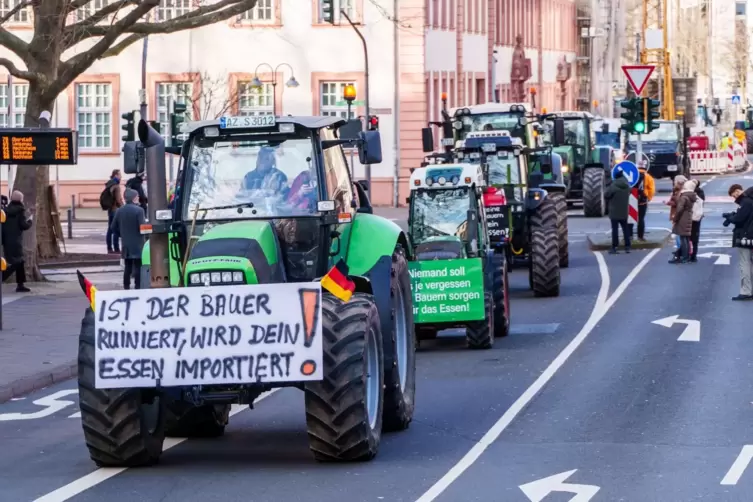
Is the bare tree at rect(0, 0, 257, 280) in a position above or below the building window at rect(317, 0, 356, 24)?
below

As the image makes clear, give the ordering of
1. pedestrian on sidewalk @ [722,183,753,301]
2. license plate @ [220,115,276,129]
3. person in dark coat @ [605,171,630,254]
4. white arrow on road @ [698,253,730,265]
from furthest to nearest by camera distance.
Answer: person in dark coat @ [605,171,630,254]
white arrow on road @ [698,253,730,265]
pedestrian on sidewalk @ [722,183,753,301]
license plate @ [220,115,276,129]

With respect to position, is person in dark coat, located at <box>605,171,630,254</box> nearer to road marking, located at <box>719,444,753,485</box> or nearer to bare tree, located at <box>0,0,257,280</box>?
bare tree, located at <box>0,0,257,280</box>

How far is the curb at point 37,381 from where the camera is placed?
1972cm

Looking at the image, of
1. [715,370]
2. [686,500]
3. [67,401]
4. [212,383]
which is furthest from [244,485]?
[715,370]

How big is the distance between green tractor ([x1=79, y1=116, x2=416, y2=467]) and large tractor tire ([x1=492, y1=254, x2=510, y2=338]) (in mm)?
8610

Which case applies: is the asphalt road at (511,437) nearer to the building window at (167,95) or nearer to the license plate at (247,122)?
the license plate at (247,122)

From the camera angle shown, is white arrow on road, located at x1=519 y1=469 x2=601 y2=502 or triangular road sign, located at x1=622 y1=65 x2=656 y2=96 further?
triangular road sign, located at x1=622 y1=65 x2=656 y2=96

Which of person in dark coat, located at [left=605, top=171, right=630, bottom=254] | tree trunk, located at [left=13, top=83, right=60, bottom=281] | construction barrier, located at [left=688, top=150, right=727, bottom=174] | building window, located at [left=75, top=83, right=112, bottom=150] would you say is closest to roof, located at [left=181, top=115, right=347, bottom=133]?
tree trunk, located at [left=13, top=83, right=60, bottom=281]

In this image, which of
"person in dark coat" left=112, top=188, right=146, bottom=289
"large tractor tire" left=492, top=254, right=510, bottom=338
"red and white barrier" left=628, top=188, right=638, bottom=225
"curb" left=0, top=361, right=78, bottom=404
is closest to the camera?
"curb" left=0, top=361, right=78, bottom=404

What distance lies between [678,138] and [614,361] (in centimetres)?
4704

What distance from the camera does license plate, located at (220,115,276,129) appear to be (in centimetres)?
1475

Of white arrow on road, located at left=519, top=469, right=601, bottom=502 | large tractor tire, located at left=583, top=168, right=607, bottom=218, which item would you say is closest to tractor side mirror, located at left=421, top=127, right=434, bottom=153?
large tractor tire, located at left=583, top=168, right=607, bottom=218

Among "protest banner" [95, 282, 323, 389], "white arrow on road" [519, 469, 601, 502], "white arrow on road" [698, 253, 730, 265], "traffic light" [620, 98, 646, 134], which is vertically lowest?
"white arrow on road" [698, 253, 730, 265]

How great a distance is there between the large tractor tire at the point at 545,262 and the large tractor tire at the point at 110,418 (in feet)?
54.2
